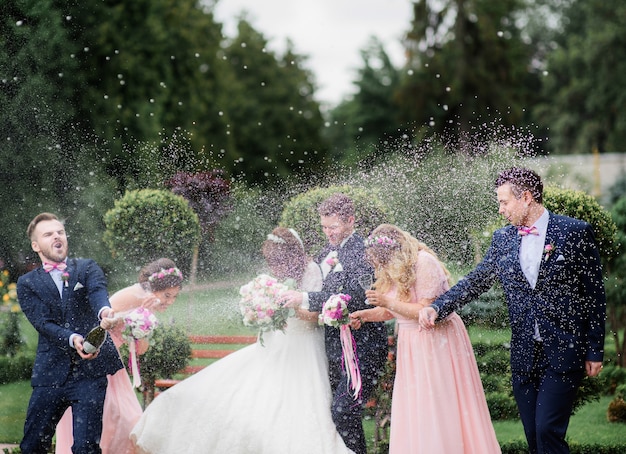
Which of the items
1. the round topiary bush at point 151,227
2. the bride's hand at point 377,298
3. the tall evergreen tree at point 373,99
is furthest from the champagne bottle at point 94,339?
the tall evergreen tree at point 373,99

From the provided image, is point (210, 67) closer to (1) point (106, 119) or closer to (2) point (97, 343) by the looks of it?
(1) point (106, 119)

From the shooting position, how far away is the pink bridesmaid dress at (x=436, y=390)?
550 centimetres

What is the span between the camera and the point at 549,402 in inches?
201

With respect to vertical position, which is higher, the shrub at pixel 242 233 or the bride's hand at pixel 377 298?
the shrub at pixel 242 233

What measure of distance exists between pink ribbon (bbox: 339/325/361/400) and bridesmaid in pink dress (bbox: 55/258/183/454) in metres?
1.48

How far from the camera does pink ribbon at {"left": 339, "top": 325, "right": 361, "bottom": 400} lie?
19.3ft

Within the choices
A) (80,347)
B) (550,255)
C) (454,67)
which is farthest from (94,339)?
(454,67)

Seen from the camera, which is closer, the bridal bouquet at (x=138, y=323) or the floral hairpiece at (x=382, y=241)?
the floral hairpiece at (x=382, y=241)

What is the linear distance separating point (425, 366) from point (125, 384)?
2374mm

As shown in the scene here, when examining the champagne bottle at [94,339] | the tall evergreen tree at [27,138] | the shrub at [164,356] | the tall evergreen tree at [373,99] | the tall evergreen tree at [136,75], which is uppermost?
the tall evergreen tree at [373,99]

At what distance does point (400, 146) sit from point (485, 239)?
994 millimetres

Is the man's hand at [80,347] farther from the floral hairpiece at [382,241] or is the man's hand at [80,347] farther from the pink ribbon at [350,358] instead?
the floral hairpiece at [382,241]

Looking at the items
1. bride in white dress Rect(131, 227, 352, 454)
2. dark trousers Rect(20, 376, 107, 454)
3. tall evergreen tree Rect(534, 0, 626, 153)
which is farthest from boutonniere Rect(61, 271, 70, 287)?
tall evergreen tree Rect(534, 0, 626, 153)

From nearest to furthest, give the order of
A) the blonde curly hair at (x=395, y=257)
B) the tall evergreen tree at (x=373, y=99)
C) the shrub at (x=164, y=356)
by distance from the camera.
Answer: the blonde curly hair at (x=395, y=257) < the shrub at (x=164, y=356) < the tall evergreen tree at (x=373, y=99)
